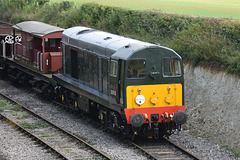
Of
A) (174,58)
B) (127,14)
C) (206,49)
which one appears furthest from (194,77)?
(127,14)

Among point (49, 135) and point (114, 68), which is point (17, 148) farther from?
point (114, 68)

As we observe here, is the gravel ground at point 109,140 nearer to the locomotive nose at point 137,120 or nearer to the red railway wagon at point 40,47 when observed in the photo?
the locomotive nose at point 137,120

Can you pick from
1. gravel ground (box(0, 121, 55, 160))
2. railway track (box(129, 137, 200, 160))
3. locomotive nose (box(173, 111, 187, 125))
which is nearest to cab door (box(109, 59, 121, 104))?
railway track (box(129, 137, 200, 160))

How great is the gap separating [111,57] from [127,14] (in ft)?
36.8

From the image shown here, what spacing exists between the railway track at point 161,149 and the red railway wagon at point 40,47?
6951mm

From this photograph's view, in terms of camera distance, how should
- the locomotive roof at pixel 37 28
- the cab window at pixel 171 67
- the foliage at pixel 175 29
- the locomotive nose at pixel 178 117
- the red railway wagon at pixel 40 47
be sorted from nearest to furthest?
the locomotive nose at pixel 178 117 → the cab window at pixel 171 67 → the foliage at pixel 175 29 → the red railway wagon at pixel 40 47 → the locomotive roof at pixel 37 28

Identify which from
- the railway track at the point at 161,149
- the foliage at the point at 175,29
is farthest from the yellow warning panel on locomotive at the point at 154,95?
the foliage at the point at 175,29

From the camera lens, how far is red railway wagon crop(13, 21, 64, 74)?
20328 mm

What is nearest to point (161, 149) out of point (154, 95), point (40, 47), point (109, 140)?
point (154, 95)

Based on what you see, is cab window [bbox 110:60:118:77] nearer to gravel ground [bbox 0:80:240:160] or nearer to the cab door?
the cab door

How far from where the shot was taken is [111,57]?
47.5ft

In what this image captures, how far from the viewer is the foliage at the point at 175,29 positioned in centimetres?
1639

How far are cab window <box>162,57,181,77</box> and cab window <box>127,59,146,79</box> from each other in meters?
0.70

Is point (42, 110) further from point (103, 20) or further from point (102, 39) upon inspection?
point (103, 20)
